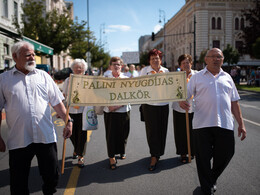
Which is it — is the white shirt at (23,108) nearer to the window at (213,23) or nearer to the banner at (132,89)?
the banner at (132,89)

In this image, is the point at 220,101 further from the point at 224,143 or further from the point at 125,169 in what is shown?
the point at 125,169

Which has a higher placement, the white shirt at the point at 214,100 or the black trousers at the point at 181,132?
the white shirt at the point at 214,100

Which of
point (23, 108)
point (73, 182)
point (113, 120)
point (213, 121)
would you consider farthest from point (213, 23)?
point (23, 108)

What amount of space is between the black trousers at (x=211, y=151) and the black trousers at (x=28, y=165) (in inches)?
70.7

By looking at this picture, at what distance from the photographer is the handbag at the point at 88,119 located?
4.54 meters

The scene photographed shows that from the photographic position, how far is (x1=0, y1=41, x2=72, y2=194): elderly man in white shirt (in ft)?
8.79

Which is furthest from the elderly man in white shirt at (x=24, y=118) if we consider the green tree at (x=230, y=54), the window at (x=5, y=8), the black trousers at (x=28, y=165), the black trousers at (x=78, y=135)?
the green tree at (x=230, y=54)

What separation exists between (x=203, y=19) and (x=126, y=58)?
30193 millimetres

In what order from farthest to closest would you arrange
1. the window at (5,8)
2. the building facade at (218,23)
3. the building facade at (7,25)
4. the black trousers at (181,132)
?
the building facade at (218,23) → the window at (5,8) → the building facade at (7,25) → the black trousers at (181,132)

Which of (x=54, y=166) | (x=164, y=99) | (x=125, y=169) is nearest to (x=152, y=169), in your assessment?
(x=125, y=169)

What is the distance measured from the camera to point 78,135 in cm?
469

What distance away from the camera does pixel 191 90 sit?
11.8 ft

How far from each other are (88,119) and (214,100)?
88.2 inches

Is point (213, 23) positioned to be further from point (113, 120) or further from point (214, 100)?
point (214, 100)
